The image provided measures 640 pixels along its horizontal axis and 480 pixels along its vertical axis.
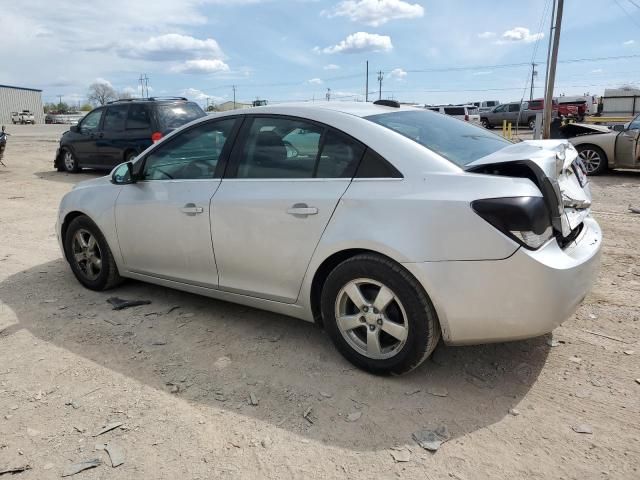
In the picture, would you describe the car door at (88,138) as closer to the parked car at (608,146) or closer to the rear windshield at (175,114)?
the rear windshield at (175,114)

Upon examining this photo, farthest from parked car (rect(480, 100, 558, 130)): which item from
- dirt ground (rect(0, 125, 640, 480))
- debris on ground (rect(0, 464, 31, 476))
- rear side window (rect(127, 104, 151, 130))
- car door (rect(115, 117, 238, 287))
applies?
debris on ground (rect(0, 464, 31, 476))

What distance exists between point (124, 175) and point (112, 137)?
8865 millimetres

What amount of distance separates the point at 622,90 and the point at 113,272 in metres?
47.1

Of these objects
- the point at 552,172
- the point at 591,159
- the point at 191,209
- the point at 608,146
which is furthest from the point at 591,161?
the point at 191,209

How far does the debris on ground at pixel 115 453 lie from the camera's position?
2454mm

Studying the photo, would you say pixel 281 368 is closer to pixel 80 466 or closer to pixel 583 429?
pixel 80 466

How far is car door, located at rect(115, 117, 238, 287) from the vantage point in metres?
3.73

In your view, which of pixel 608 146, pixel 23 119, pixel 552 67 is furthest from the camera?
pixel 23 119

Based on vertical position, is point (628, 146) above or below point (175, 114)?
below

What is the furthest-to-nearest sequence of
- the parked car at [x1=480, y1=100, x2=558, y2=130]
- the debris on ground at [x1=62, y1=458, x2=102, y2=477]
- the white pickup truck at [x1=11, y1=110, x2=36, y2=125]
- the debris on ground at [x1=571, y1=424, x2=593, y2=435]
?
the white pickup truck at [x1=11, y1=110, x2=36, y2=125] < the parked car at [x1=480, y1=100, x2=558, y2=130] < the debris on ground at [x1=571, y1=424, x2=593, y2=435] < the debris on ground at [x1=62, y1=458, x2=102, y2=477]

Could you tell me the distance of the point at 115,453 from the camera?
8.26 ft

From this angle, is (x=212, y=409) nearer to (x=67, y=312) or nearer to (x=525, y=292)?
(x=525, y=292)

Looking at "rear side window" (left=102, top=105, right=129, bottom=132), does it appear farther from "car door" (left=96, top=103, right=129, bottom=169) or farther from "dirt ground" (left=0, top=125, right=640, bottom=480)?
"dirt ground" (left=0, top=125, right=640, bottom=480)

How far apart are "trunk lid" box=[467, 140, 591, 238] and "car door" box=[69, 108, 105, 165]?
465 inches
